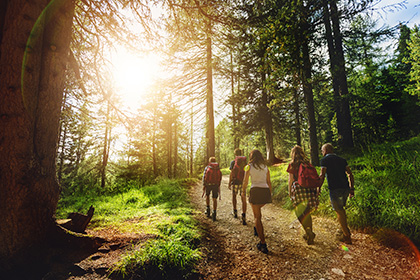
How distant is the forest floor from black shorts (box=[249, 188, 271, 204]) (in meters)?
1.00

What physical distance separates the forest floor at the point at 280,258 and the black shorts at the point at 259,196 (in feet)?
3.29

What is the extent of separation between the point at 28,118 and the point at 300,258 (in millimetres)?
5326

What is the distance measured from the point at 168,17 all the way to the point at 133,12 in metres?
0.93

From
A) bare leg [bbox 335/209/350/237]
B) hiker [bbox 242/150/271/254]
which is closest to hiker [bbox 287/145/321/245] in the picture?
bare leg [bbox 335/209/350/237]

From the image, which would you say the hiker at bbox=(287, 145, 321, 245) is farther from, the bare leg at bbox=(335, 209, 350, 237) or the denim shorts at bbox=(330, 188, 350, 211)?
the bare leg at bbox=(335, 209, 350, 237)

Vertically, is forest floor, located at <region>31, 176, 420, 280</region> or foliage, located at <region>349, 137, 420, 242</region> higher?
foliage, located at <region>349, 137, 420, 242</region>

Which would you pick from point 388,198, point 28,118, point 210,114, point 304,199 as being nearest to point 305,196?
point 304,199

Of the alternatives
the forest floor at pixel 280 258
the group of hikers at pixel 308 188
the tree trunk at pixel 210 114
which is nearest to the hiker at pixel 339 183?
the group of hikers at pixel 308 188

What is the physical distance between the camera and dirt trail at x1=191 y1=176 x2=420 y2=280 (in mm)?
2764

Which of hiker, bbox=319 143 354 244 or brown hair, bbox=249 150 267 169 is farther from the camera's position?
brown hair, bbox=249 150 267 169

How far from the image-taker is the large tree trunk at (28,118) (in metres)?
2.36

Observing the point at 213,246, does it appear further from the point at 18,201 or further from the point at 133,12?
the point at 133,12

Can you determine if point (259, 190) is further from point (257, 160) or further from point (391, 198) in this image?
point (391, 198)

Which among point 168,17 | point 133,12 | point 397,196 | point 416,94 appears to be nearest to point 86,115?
point 133,12
